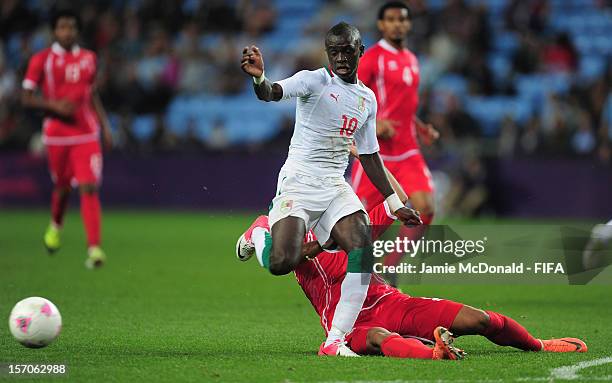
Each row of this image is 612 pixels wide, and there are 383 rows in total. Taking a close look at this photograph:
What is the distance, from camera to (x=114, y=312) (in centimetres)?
919

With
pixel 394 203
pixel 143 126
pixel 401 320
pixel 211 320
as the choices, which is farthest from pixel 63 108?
pixel 143 126

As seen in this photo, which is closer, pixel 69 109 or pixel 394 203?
pixel 394 203

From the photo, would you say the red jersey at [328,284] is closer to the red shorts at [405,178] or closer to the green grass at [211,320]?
the green grass at [211,320]

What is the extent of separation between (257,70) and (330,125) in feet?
3.29

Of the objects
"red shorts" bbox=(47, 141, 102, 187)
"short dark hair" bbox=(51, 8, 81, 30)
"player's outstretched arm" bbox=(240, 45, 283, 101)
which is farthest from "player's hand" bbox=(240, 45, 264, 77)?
"short dark hair" bbox=(51, 8, 81, 30)

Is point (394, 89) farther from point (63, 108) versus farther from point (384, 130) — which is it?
point (63, 108)

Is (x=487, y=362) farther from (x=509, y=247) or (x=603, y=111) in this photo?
(x=603, y=111)

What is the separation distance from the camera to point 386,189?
25.1 feet

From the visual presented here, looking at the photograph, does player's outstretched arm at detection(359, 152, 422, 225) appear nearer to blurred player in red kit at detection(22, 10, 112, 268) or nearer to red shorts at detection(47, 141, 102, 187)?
blurred player in red kit at detection(22, 10, 112, 268)

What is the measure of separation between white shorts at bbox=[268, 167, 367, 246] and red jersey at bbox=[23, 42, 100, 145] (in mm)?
6009

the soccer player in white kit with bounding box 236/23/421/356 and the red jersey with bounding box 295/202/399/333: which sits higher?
the soccer player in white kit with bounding box 236/23/421/356

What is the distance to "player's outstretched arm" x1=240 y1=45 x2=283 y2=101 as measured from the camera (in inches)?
262

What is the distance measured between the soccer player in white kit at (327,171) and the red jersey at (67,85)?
5733 millimetres

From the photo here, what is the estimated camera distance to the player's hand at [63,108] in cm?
A: 1280
